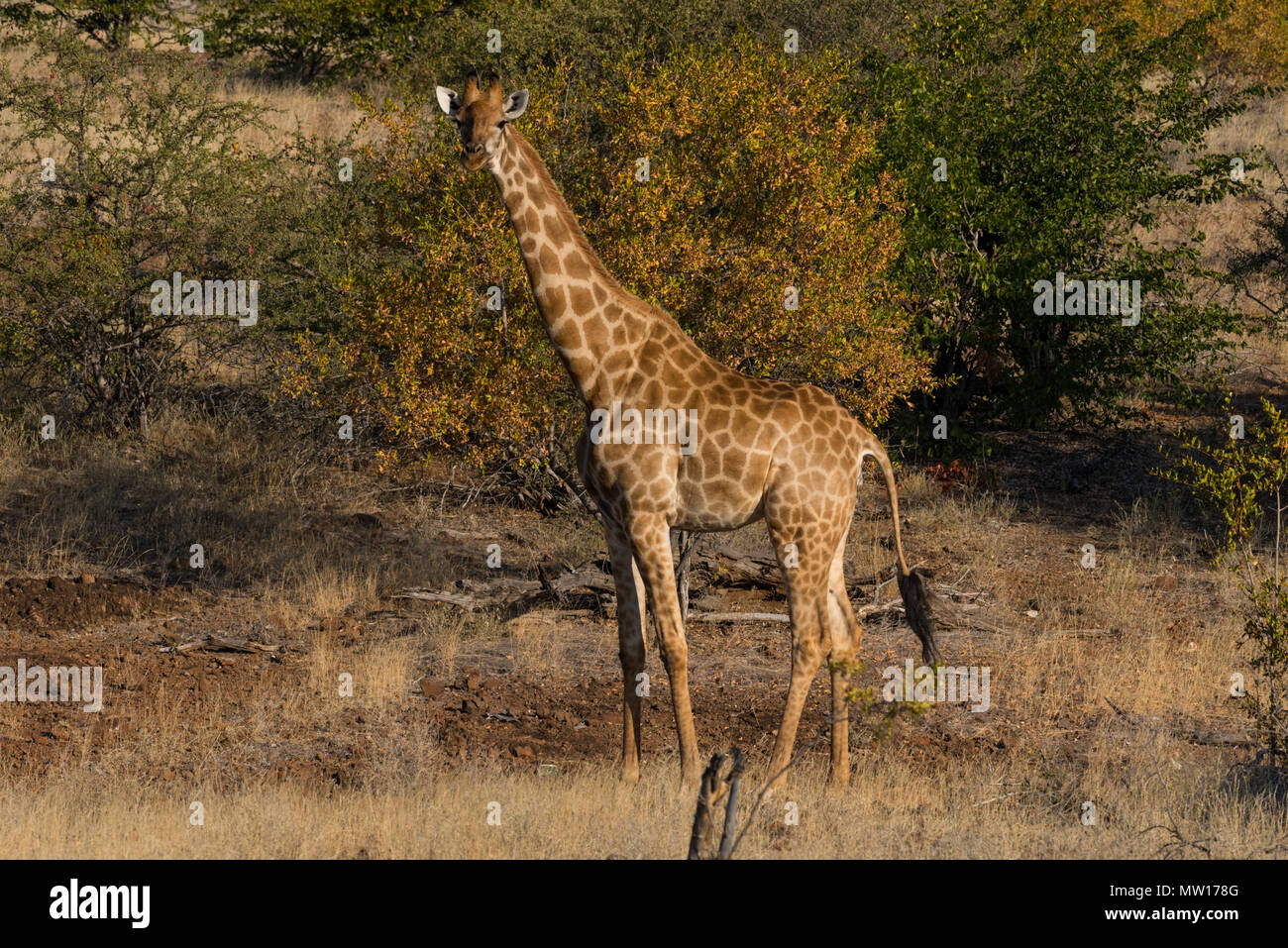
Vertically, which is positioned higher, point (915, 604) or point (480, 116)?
point (480, 116)

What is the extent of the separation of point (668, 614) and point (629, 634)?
18.0 inches

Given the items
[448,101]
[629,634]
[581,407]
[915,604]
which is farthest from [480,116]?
[581,407]

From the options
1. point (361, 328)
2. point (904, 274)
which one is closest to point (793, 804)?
point (361, 328)

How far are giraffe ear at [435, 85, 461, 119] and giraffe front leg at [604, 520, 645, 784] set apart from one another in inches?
114

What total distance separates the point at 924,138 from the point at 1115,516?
5.31 metres

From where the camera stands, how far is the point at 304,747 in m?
10.6

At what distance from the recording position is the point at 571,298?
9.48 meters

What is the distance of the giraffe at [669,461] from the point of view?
9.31 m

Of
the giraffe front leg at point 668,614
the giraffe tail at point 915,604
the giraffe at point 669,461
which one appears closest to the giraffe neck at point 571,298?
the giraffe at point 669,461

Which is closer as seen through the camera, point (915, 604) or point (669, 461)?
point (669, 461)

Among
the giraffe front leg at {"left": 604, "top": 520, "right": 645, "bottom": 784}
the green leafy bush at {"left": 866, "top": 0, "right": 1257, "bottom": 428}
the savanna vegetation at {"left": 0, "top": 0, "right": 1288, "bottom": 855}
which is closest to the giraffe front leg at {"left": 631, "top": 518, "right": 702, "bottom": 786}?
the giraffe front leg at {"left": 604, "top": 520, "right": 645, "bottom": 784}

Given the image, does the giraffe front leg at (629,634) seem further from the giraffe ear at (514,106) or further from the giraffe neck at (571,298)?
the giraffe ear at (514,106)

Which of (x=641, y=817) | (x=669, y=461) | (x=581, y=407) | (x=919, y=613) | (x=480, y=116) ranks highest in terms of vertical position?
(x=480, y=116)

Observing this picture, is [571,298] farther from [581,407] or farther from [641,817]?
[581,407]
